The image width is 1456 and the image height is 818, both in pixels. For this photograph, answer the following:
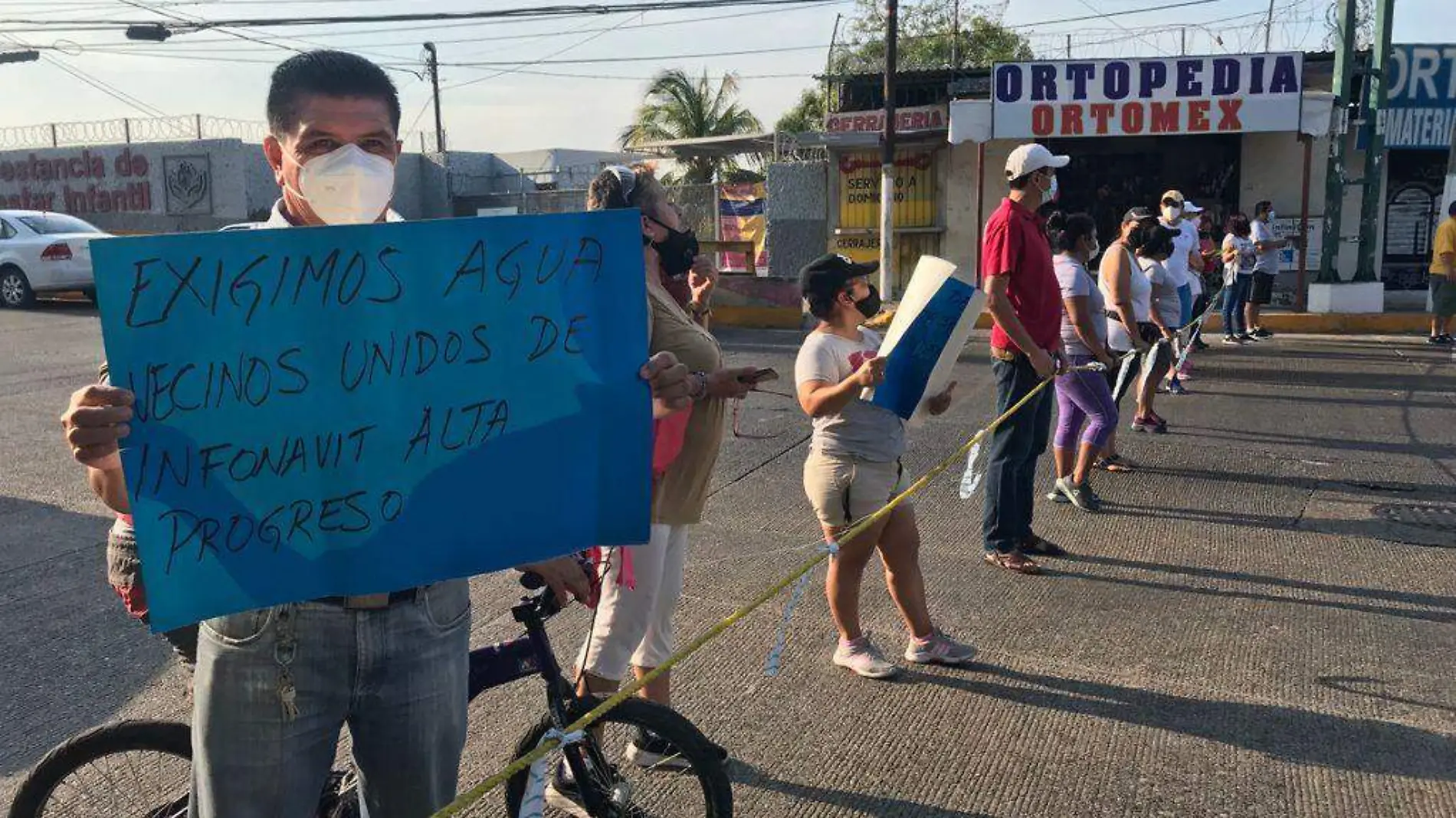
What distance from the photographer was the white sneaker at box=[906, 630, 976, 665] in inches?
180

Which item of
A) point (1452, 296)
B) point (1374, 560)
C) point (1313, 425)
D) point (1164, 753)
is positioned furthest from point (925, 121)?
point (1164, 753)

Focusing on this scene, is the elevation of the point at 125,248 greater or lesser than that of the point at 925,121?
lesser

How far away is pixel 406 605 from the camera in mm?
2064

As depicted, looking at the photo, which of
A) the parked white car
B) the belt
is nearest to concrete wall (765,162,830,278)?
the parked white car

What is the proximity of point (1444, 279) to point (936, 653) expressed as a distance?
38.0 ft

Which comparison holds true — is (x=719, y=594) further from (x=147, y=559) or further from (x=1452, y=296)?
(x=1452, y=296)

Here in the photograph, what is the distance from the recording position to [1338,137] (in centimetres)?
1600

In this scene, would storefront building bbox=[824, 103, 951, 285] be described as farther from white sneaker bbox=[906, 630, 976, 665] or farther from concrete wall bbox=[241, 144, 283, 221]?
white sneaker bbox=[906, 630, 976, 665]

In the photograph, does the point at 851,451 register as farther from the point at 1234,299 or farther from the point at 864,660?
the point at 1234,299

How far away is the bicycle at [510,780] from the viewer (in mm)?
2758

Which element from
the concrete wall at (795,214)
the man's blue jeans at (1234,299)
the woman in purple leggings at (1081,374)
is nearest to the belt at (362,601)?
the woman in purple leggings at (1081,374)

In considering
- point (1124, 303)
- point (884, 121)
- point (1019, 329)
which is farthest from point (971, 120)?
point (1019, 329)

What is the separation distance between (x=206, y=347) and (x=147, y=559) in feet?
1.13

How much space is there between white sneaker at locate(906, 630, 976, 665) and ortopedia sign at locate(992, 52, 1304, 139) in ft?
46.2
